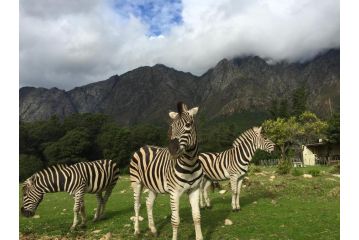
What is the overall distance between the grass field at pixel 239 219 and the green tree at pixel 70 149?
4167cm

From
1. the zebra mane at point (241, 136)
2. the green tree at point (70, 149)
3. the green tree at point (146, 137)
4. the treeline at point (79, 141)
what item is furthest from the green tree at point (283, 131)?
the zebra mane at point (241, 136)

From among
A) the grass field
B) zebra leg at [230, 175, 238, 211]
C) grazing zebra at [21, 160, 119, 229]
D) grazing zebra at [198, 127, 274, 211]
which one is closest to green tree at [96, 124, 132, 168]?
the grass field

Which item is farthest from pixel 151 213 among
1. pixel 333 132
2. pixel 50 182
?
pixel 333 132

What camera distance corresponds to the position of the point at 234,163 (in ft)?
41.3

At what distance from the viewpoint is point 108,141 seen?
2377 inches

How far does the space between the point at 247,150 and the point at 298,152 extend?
149 feet

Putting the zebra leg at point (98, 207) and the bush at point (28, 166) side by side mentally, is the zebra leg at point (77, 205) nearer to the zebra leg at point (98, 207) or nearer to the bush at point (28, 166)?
the zebra leg at point (98, 207)

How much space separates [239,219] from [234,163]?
230 centimetres

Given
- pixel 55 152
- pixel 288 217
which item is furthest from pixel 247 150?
pixel 55 152

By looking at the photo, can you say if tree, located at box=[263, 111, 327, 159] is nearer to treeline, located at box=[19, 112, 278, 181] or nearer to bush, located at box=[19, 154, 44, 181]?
treeline, located at box=[19, 112, 278, 181]

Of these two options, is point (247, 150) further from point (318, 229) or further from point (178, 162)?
point (178, 162)

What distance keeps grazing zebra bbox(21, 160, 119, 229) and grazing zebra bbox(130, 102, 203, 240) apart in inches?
85.1

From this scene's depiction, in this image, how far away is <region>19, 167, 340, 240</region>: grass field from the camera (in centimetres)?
934

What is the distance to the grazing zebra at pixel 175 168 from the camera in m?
6.80
